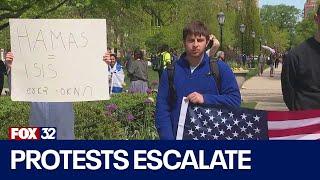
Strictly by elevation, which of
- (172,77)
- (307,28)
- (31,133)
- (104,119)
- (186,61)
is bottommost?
(104,119)

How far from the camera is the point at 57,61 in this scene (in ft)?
18.4

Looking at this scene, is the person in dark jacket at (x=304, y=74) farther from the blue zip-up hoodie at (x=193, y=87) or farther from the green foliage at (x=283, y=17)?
the green foliage at (x=283, y=17)

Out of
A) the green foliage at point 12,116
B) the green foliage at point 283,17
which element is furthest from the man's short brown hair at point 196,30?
the green foliage at point 283,17

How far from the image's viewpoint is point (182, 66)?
4.27 metres

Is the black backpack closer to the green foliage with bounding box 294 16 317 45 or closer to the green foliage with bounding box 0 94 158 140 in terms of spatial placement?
the green foliage with bounding box 0 94 158 140

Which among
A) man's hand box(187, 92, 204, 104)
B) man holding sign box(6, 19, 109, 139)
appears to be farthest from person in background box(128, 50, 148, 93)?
man's hand box(187, 92, 204, 104)

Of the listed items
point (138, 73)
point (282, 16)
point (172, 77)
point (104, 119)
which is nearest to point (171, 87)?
point (172, 77)

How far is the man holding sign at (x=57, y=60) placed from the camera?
5.52m

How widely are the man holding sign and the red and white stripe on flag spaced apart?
6.41 ft

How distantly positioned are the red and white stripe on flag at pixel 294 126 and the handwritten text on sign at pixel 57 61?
1.95m

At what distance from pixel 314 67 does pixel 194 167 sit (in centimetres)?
167

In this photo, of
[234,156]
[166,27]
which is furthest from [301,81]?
[166,27]

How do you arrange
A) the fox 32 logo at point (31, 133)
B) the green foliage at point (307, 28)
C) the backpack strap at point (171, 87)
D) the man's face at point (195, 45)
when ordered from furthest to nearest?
the green foliage at point (307, 28) → the fox 32 logo at point (31, 133) → the backpack strap at point (171, 87) → the man's face at point (195, 45)

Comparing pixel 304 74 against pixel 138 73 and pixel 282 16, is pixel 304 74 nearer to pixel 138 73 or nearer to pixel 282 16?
pixel 138 73
